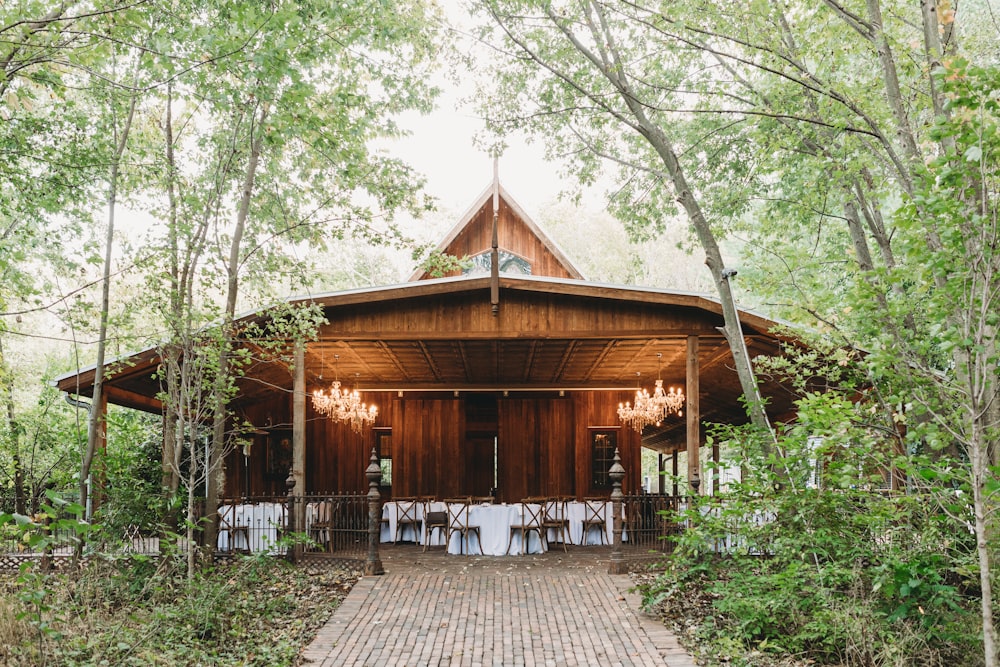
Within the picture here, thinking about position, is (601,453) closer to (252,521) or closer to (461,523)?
(461,523)

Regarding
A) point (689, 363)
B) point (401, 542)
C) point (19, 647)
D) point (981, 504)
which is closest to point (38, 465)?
point (401, 542)

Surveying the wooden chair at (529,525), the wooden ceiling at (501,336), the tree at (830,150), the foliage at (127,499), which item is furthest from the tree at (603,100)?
the foliage at (127,499)

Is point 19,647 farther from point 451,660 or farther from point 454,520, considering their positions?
point 454,520

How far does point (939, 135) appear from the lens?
4.69m

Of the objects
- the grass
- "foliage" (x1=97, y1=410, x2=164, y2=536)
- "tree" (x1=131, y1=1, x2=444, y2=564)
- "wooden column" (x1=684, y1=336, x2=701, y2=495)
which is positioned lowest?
the grass

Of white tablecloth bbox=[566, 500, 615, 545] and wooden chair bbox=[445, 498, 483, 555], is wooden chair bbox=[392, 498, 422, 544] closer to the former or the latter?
wooden chair bbox=[445, 498, 483, 555]

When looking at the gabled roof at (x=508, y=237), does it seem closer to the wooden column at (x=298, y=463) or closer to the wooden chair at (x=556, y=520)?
the wooden chair at (x=556, y=520)

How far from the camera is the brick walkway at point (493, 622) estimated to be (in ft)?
21.3

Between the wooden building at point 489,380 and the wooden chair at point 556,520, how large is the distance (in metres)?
2.71

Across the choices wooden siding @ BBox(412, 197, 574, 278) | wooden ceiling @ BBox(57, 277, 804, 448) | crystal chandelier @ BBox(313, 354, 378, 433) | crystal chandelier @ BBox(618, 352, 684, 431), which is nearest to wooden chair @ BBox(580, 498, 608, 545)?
crystal chandelier @ BBox(618, 352, 684, 431)

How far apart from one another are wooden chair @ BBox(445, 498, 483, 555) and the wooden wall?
5.16 metres

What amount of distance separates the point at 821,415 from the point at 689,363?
4590 millimetres

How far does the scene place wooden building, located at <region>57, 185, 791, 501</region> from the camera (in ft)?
34.3

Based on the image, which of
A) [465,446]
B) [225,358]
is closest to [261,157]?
[225,358]
